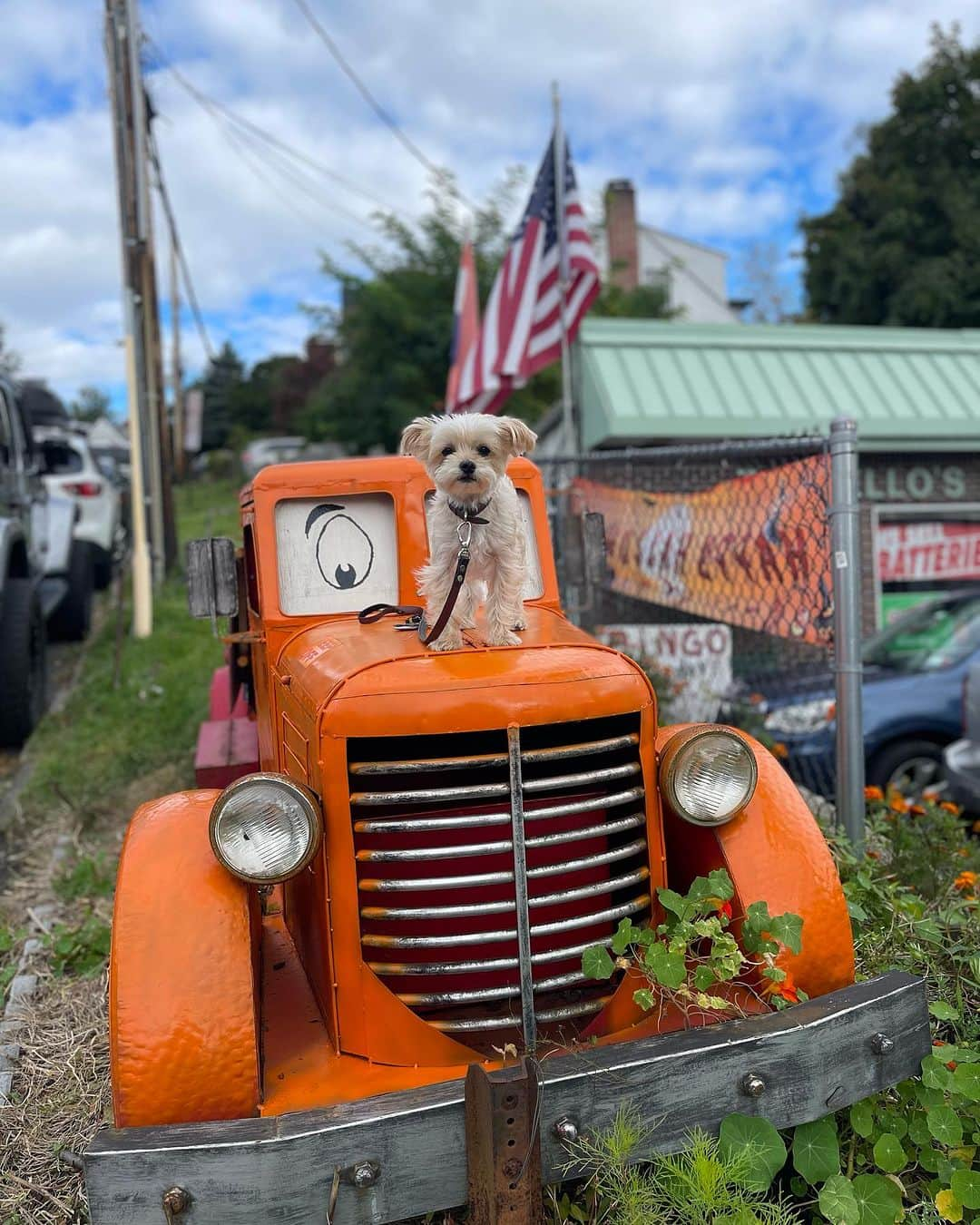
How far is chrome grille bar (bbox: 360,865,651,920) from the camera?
2469 mm

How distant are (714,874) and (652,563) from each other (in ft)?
13.1

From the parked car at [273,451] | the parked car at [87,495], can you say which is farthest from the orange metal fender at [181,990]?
the parked car at [273,451]

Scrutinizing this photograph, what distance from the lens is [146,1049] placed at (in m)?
2.28

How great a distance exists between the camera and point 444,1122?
215 centimetres

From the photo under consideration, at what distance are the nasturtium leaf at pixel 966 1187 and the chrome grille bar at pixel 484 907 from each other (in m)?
1.04

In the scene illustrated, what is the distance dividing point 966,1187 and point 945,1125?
154 mm

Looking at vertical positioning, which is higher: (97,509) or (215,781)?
(97,509)

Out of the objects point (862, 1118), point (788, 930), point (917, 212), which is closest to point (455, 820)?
point (788, 930)

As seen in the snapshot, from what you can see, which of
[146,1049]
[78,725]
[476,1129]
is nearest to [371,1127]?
[476,1129]

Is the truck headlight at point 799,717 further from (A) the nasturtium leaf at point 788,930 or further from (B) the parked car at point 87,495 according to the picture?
(B) the parked car at point 87,495

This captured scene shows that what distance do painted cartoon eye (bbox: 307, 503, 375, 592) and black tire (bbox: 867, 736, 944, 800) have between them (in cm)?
425

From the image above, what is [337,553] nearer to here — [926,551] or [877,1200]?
[877,1200]

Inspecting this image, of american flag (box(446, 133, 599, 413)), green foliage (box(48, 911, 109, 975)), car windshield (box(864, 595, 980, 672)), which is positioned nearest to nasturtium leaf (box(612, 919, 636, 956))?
green foliage (box(48, 911, 109, 975))

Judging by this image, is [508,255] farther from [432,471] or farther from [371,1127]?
[371,1127]
